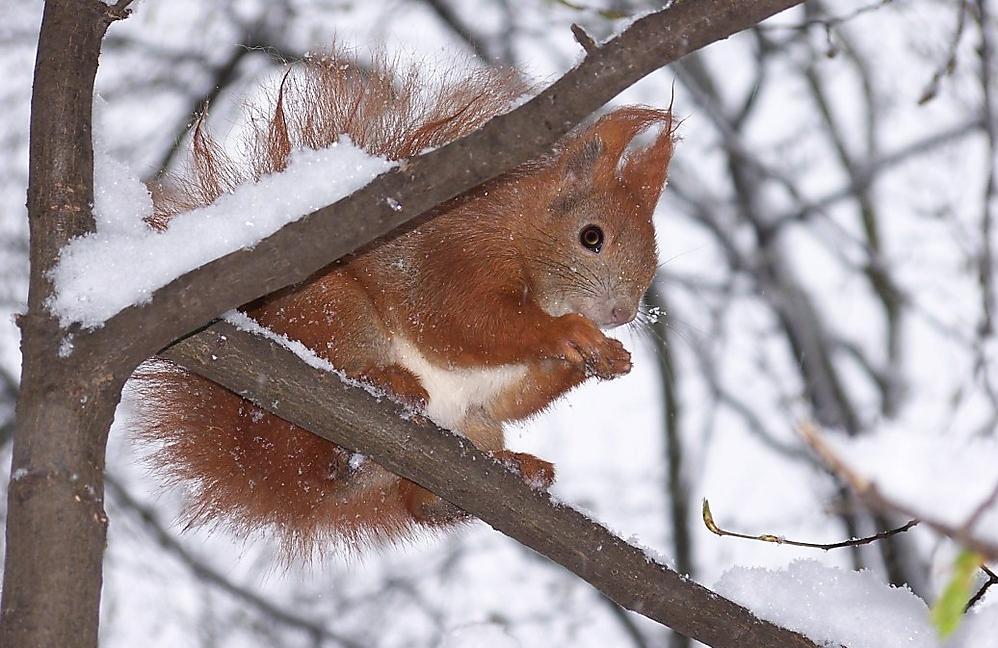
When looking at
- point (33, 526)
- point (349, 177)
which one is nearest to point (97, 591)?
point (33, 526)

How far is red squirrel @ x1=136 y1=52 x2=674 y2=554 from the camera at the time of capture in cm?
223

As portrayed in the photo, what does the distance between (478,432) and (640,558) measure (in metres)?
0.75

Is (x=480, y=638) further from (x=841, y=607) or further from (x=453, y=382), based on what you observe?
(x=841, y=607)

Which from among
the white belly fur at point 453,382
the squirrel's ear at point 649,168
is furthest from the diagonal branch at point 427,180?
the squirrel's ear at point 649,168

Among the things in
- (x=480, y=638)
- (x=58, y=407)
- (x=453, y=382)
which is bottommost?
(x=58, y=407)

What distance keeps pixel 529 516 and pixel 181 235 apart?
0.73 m

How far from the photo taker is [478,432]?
103 inches

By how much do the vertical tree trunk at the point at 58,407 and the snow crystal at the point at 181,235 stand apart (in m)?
0.03

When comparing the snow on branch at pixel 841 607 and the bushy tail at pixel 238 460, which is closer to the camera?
the snow on branch at pixel 841 607

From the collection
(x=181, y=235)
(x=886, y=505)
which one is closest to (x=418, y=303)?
(x=181, y=235)

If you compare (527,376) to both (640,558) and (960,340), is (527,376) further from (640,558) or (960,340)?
(960,340)

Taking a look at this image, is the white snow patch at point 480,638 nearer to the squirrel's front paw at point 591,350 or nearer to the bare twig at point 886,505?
the squirrel's front paw at point 591,350

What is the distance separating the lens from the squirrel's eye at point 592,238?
250 centimetres

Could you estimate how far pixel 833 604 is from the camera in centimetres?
197
